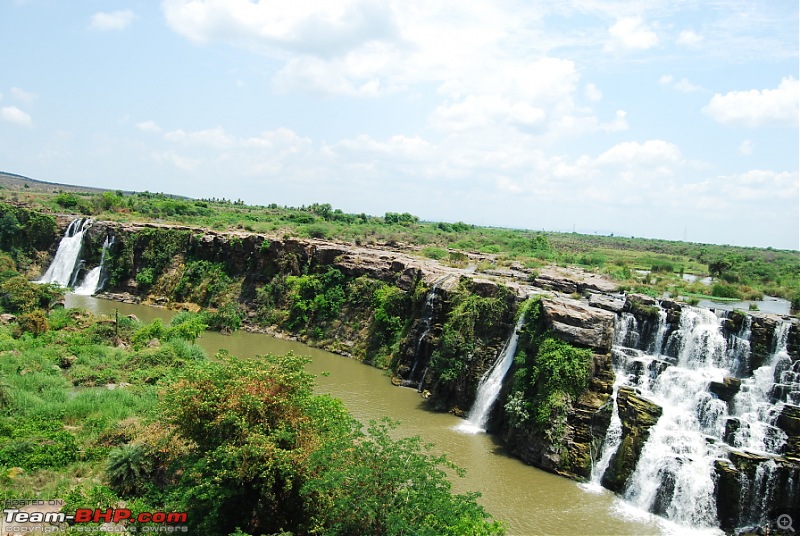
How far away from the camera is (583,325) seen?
2180 cm

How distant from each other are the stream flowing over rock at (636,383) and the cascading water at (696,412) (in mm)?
36

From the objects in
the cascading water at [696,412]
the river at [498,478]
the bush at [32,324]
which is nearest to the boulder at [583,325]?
the cascading water at [696,412]

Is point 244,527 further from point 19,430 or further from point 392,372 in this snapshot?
point 392,372

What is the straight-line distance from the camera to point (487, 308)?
87.4 ft

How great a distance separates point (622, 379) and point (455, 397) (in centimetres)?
807

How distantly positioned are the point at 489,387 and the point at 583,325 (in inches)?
216

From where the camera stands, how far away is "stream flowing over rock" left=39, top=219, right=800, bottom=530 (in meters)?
17.1

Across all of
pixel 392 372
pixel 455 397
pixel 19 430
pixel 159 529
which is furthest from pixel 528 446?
pixel 19 430

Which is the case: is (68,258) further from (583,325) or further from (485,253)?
(583,325)

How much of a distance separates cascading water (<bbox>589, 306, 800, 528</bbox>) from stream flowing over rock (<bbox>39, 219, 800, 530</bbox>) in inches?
1.4

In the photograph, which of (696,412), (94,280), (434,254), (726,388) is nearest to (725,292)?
(726,388)

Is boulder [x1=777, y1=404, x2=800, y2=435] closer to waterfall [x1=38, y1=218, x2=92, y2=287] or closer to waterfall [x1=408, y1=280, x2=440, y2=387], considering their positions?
waterfall [x1=408, y1=280, x2=440, y2=387]

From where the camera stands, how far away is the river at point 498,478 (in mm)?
16578

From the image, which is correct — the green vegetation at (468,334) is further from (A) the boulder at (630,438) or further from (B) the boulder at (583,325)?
(A) the boulder at (630,438)
